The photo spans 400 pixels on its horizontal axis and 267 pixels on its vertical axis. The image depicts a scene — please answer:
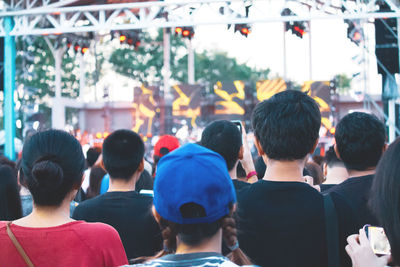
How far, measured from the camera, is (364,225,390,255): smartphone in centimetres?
131

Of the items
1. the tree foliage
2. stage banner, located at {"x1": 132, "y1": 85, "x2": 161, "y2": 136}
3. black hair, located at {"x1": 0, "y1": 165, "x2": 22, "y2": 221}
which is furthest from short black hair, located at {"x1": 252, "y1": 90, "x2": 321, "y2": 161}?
the tree foliage

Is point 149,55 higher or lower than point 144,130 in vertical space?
higher

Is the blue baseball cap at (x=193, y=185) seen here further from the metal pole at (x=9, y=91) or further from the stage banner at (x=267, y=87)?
the stage banner at (x=267, y=87)

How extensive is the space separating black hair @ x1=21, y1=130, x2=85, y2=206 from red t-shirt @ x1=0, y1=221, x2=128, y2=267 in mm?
133

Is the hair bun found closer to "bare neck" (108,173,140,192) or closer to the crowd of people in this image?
the crowd of people

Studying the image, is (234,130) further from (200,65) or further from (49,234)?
(200,65)

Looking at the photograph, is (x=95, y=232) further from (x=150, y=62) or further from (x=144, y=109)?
(x=150, y=62)

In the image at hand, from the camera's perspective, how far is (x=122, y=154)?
8.77ft

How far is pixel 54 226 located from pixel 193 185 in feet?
2.37

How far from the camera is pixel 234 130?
2.54 metres

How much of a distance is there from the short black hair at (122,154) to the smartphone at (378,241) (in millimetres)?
1510

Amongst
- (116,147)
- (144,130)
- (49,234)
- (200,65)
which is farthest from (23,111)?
(200,65)

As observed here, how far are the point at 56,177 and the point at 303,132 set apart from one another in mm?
934

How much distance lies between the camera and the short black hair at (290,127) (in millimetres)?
1812
